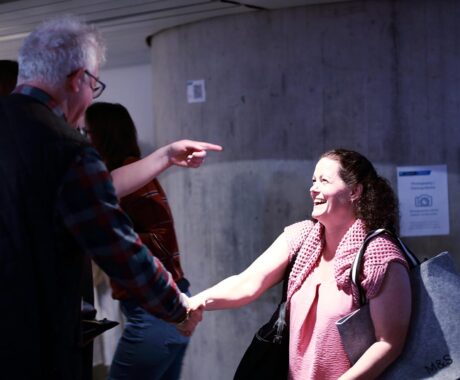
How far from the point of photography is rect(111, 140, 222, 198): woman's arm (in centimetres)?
275

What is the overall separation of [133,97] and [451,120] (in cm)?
288

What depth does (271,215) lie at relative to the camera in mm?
4469

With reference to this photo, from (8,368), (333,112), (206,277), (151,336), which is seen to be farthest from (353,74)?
(8,368)

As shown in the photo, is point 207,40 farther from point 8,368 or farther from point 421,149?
point 8,368

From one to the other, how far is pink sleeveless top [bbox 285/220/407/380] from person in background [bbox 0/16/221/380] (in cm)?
81

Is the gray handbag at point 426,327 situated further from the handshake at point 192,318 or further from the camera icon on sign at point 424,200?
the camera icon on sign at point 424,200

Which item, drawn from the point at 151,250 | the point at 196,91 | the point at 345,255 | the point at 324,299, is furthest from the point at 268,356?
the point at 196,91

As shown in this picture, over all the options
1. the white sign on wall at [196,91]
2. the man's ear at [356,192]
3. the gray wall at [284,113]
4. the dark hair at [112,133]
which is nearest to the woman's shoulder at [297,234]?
the man's ear at [356,192]

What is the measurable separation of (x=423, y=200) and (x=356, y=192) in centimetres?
153

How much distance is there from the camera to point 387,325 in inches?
97.1

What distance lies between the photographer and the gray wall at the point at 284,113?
4207 mm

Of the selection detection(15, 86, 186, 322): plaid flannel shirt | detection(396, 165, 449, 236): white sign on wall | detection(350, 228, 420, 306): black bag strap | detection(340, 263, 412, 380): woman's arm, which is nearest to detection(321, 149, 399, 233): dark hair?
detection(350, 228, 420, 306): black bag strap

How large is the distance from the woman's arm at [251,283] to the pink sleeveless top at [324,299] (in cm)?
8

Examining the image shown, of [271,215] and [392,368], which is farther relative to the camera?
[271,215]
